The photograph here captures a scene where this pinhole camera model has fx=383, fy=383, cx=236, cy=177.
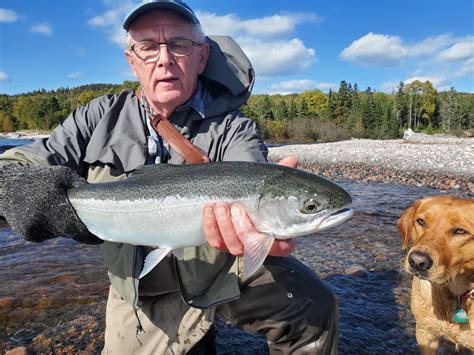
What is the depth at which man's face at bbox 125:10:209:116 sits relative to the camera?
3.62 meters

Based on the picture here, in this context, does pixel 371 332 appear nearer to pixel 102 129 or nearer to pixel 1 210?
pixel 102 129

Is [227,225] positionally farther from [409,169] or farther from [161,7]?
[409,169]

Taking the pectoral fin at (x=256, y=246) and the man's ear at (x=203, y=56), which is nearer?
the pectoral fin at (x=256, y=246)

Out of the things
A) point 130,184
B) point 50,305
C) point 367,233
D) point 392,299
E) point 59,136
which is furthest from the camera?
point 367,233

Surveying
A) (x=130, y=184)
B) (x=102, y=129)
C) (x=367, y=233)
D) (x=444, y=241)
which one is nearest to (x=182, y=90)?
(x=102, y=129)

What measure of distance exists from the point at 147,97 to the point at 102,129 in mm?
544

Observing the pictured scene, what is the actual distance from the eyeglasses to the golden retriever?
3014 mm

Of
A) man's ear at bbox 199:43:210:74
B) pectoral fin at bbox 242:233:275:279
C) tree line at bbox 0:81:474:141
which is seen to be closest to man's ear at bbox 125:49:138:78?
man's ear at bbox 199:43:210:74

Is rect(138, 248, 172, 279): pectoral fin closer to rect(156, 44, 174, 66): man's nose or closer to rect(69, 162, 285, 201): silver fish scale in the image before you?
rect(69, 162, 285, 201): silver fish scale

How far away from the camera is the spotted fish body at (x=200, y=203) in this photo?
2582 mm

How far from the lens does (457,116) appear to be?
11350 centimetres

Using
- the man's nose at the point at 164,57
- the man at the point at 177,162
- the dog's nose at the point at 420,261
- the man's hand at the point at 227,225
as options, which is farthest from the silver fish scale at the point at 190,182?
the dog's nose at the point at 420,261

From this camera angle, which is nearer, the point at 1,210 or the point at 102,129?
the point at 1,210

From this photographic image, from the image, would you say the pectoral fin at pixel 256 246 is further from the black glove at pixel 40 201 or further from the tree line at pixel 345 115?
the tree line at pixel 345 115
